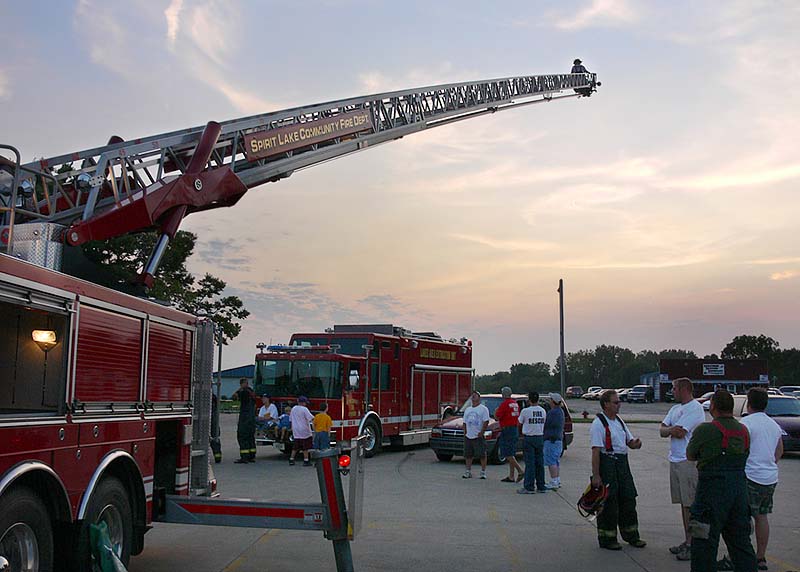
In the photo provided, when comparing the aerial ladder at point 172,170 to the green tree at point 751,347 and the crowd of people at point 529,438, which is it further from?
the green tree at point 751,347

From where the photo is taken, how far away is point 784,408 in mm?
20047

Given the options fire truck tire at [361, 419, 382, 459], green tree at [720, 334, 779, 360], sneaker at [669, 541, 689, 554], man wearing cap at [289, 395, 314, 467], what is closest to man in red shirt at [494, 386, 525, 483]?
man wearing cap at [289, 395, 314, 467]

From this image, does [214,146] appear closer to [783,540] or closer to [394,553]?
[394,553]

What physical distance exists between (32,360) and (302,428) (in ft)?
38.5

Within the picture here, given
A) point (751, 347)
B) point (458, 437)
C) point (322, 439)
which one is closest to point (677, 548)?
point (322, 439)

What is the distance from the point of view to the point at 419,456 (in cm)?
2014

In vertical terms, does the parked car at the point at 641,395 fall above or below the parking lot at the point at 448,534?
above

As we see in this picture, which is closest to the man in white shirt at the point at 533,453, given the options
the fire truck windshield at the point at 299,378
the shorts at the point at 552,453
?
the shorts at the point at 552,453

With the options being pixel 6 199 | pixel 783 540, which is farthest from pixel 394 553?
pixel 6 199

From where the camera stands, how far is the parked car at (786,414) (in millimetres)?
18766

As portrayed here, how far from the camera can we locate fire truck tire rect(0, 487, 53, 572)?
488 cm

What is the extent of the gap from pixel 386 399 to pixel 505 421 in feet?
18.3

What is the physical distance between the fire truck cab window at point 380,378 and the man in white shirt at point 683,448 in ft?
37.5

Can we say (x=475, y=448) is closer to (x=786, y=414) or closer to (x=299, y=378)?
(x=299, y=378)
